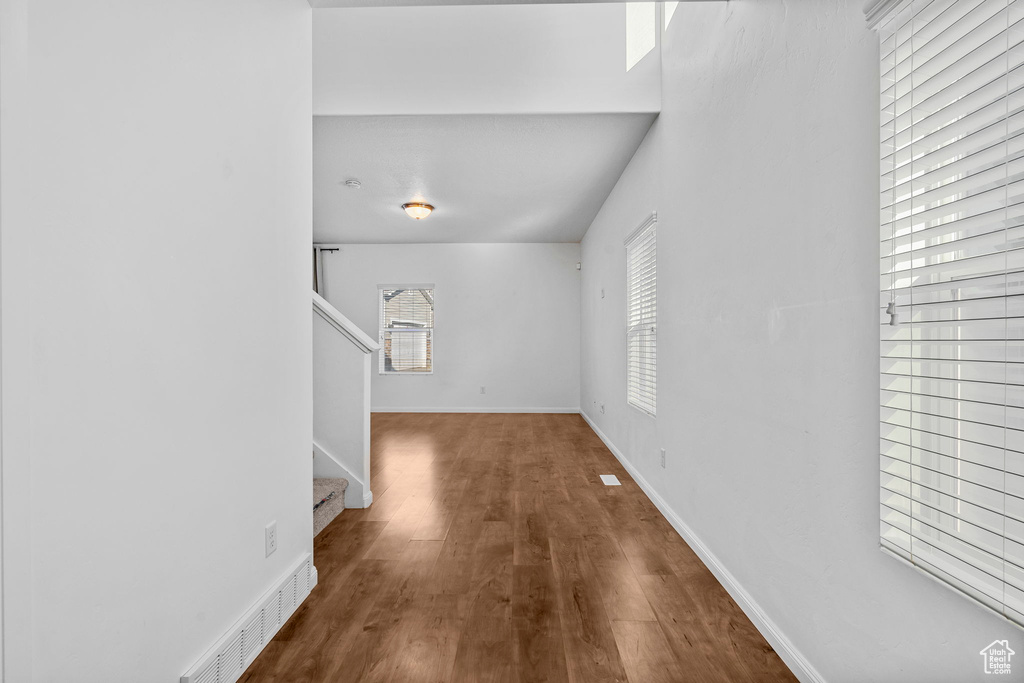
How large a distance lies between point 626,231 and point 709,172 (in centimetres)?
184

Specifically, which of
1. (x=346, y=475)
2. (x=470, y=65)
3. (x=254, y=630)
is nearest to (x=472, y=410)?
(x=346, y=475)

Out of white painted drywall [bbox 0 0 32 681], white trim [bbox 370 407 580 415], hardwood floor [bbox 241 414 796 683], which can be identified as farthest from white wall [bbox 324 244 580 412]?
white painted drywall [bbox 0 0 32 681]

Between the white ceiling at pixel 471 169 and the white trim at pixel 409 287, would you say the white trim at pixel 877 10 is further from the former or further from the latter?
the white trim at pixel 409 287

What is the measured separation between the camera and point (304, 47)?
204 centimetres

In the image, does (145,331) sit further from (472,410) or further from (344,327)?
(472,410)

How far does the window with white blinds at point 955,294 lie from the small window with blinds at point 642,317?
217 cm

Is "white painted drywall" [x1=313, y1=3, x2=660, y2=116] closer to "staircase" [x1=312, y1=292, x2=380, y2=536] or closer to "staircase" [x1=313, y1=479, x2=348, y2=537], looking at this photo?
"staircase" [x1=312, y1=292, x2=380, y2=536]

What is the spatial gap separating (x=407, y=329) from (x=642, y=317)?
4.69 m

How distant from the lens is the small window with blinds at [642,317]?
343 cm

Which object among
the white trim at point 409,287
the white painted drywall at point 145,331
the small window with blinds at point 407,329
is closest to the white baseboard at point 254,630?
the white painted drywall at point 145,331

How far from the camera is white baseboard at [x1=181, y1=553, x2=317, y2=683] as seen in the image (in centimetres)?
138

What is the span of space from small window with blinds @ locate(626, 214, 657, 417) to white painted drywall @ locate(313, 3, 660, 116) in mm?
899

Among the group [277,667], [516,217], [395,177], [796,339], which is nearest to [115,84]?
[277,667]

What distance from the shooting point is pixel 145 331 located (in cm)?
115
